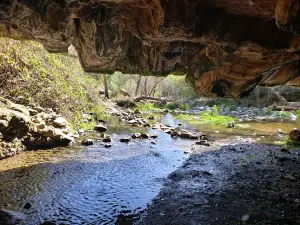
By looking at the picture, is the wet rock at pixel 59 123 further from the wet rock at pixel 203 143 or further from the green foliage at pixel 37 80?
the wet rock at pixel 203 143

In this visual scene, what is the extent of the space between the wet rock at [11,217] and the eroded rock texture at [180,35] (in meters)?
3.61

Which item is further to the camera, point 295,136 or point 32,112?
point 295,136

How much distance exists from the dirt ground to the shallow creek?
1.42ft

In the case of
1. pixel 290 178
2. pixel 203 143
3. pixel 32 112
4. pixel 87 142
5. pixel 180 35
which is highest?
pixel 180 35

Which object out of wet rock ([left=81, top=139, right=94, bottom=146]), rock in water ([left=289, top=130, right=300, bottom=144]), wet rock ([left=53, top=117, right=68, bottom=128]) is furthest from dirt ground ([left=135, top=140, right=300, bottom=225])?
wet rock ([left=53, top=117, right=68, bottom=128])

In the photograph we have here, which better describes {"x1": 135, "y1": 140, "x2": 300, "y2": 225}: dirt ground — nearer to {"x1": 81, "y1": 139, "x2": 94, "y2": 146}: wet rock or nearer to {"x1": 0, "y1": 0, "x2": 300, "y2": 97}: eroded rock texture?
{"x1": 0, "y1": 0, "x2": 300, "y2": 97}: eroded rock texture

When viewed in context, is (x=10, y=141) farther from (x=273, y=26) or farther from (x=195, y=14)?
(x=273, y=26)

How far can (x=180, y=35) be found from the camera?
543 cm

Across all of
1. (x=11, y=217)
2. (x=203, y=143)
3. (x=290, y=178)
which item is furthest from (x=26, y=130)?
(x=290, y=178)

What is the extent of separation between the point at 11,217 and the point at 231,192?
4.25m

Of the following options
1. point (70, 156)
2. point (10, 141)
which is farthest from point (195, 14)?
point (10, 141)

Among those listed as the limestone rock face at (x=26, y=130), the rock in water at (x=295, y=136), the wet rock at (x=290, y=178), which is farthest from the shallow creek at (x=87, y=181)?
the rock in water at (x=295, y=136)

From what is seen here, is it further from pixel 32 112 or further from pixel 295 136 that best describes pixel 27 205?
pixel 295 136

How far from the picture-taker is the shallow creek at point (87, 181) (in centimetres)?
505
